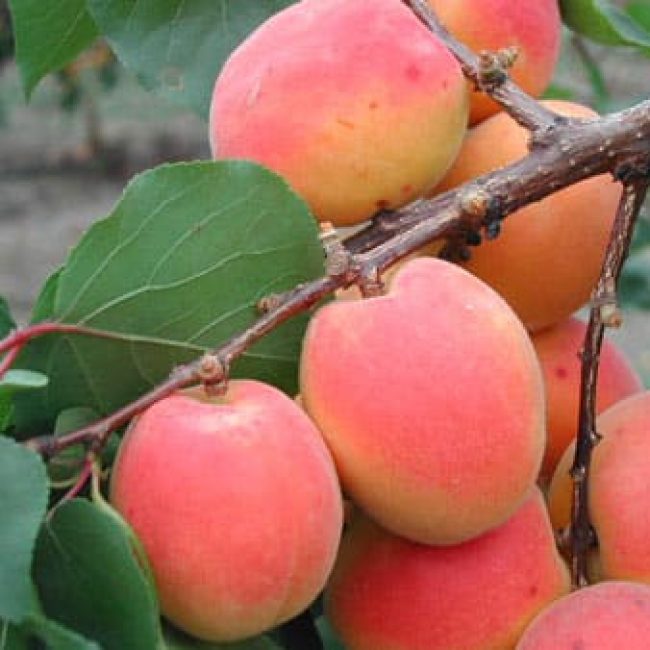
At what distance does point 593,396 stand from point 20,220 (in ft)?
16.3

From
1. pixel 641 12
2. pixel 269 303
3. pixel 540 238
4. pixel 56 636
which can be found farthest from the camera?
pixel 641 12

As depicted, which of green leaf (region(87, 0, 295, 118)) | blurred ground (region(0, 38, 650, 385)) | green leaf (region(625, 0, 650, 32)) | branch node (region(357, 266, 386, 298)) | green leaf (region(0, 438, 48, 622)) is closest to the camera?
green leaf (region(0, 438, 48, 622))

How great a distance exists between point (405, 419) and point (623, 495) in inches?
5.6

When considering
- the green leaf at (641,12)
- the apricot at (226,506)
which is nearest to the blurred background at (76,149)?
the green leaf at (641,12)

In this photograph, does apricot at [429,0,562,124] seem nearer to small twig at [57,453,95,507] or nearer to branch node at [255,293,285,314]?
branch node at [255,293,285,314]

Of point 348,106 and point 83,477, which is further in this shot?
point 348,106

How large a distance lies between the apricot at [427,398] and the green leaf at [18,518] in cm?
13

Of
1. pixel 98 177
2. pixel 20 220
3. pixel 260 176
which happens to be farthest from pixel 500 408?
pixel 98 177

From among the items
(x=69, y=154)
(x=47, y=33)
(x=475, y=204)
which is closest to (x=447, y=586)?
(x=475, y=204)

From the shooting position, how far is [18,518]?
615 millimetres

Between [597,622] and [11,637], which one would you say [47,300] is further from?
[597,622]

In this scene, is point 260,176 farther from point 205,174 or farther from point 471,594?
point 471,594

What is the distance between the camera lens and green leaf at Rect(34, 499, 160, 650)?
2.08 feet

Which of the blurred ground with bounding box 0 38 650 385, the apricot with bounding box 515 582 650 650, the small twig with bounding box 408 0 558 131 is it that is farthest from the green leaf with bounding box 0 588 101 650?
the blurred ground with bounding box 0 38 650 385
